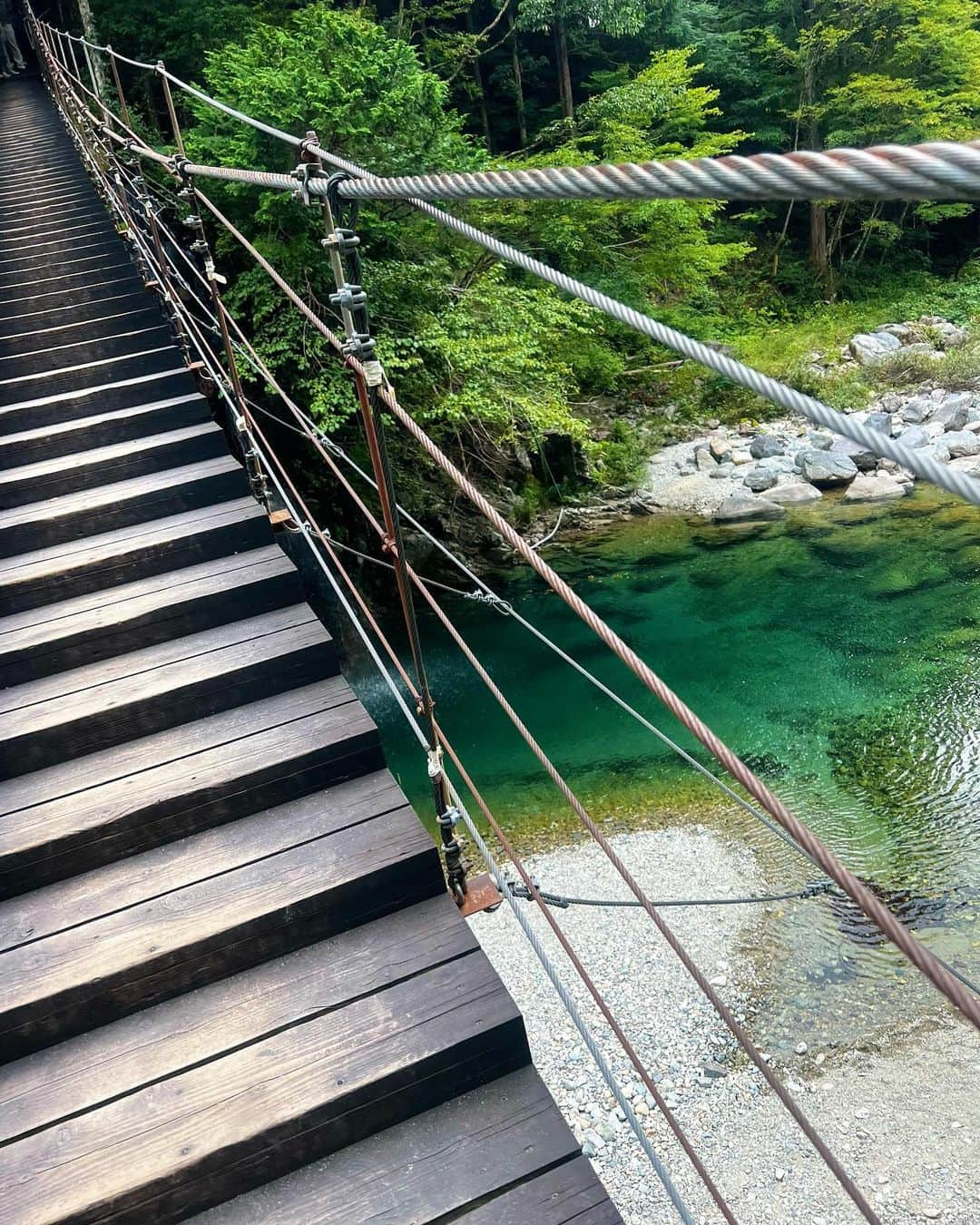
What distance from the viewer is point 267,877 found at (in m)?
Result: 1.68

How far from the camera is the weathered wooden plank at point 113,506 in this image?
8.29 feet

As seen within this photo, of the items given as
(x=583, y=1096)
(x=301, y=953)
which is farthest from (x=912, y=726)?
(x=301, y=953)

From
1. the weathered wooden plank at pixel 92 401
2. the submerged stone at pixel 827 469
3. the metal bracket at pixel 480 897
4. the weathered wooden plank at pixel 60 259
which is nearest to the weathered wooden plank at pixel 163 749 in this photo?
the metal bracket at pixel 480 897

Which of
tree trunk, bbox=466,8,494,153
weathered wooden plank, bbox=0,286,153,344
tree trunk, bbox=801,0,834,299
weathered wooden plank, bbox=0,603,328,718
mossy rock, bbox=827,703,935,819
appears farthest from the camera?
tree trunk, bbox=801,0,834,299

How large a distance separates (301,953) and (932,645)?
6.65 meters

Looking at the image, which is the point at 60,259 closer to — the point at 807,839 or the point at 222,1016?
the point at 222,1016

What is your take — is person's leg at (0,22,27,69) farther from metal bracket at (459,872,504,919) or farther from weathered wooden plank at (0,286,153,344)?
metal bracket at (459,872,504,919)

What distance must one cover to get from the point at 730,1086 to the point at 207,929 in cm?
328

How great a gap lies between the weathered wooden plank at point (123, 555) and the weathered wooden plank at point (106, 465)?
29 centimetres

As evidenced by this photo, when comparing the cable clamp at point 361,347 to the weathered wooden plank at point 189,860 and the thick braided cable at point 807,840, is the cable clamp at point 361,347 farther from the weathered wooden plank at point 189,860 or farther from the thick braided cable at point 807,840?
the weathered wooden plank at point 189,860

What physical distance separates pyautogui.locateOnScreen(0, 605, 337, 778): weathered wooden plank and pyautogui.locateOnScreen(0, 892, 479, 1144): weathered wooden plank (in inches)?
27.3

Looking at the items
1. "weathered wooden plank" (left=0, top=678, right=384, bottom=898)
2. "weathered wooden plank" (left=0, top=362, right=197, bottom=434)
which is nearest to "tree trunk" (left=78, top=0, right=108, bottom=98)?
"weathered wooden plank" (left=0, top=362, right=197, bottom=434)

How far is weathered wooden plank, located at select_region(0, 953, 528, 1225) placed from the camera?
131cm

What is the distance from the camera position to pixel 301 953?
1.63 meters
